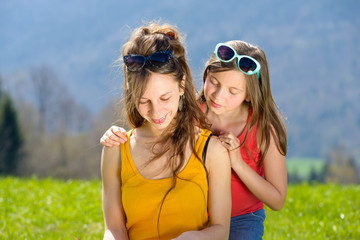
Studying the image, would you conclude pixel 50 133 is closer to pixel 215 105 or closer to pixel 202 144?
pixel 215 105

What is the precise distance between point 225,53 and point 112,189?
46.9 inches

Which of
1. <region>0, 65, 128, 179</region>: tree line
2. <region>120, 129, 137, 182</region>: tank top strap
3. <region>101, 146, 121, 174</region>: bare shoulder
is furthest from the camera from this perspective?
<region>0, 65, 128, 179</region>: tree line

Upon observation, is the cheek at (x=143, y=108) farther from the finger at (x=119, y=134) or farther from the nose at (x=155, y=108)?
the finger at (x=119, y=134)

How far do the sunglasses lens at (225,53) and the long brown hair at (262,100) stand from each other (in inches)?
1.8

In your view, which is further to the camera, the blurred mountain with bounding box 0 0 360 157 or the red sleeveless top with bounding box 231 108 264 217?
the blurred mountain with bounding box 0 0 360 157

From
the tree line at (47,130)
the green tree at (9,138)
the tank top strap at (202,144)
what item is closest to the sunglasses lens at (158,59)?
the tank top strap at (202,144)

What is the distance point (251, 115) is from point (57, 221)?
9.06ft

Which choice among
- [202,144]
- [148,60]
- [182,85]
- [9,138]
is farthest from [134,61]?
[9,138]

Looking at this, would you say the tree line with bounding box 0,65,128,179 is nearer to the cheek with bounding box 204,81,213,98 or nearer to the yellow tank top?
the cheek with bounding box 204,81,213,98

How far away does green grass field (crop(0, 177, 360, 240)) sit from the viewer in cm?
432

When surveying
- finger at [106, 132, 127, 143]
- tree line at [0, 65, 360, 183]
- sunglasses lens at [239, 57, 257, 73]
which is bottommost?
tree line at [0, 65, 360, 183]

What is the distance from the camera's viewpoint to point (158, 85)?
2455 millimetres

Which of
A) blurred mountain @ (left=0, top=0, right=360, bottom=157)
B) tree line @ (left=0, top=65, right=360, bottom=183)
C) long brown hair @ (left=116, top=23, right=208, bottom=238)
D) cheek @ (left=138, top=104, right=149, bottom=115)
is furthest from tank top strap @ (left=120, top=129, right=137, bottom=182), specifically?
blurred mountain @ (left=0, top=0, right=360, bottom=157)

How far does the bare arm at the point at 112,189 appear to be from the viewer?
274cm
